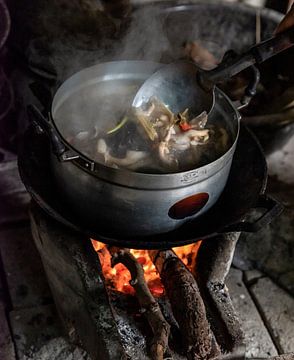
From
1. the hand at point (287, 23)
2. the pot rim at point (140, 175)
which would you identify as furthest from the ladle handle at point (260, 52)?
the pot rim at point (140, 175)

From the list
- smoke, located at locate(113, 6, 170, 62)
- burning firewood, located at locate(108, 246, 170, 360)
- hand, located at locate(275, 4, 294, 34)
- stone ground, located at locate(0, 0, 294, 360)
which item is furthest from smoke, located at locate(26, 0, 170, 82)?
burning firewood, located at locate(108, 246, 170, 360)

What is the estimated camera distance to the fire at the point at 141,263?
119 inches

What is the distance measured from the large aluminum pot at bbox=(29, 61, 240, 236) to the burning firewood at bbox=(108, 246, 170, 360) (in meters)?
0.47

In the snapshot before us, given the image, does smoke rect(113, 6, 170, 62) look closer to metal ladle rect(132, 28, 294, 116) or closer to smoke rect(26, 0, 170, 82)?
smoke rect(26, 0, 170, 82)

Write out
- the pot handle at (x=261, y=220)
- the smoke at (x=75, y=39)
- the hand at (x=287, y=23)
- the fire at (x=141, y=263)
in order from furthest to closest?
the smoke at (x=75, y=39) < the fire at (x=141, y=263) < the hand at (x=287, y=23) < the pot handle at (x=261, y=220)

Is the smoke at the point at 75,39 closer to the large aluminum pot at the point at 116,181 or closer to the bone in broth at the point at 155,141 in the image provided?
the large aluminum pot at the point at 116,181

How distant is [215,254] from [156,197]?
74 cm

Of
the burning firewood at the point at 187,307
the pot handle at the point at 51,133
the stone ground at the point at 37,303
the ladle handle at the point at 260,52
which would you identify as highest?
the ladle handle at the point at 260,52

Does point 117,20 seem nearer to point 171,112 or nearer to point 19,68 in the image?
point 19,68

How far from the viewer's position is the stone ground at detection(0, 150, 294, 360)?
310cm

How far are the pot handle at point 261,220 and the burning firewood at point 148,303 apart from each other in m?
0.56

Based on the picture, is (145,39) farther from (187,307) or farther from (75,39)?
(187,307)

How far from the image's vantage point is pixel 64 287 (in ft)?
9.33

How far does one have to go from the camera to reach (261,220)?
247 cm
